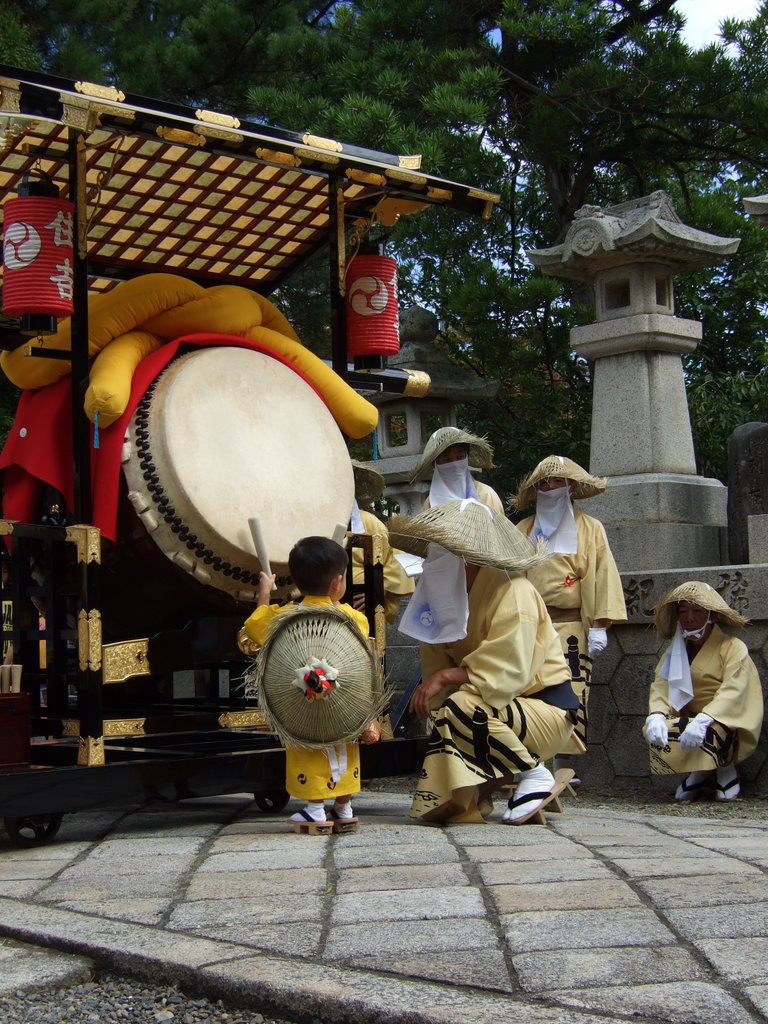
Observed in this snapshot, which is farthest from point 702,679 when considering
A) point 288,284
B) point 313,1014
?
point 288,284

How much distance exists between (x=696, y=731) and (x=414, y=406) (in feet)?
13.9

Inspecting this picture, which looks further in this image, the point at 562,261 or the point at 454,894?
the point at 562,261

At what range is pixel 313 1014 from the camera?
7.35ft

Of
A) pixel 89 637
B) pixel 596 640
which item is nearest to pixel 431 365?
pixel 596 640

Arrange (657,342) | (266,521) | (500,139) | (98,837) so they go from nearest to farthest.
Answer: (98,837), (266,521), (657,342), (500,139)

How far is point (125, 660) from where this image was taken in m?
4.36

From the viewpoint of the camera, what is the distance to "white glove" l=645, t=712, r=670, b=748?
225 inches

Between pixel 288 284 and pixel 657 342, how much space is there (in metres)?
4.33

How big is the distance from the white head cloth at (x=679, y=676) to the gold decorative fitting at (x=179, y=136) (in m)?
3.15

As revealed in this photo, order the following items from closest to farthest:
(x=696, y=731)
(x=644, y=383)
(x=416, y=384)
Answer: (x=416, y=384) < (x=696, y=731) < (x=644, y=383)

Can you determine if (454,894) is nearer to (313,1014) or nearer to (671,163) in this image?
(313,1014)

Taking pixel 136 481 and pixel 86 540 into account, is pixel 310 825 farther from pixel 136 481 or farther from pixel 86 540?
pixel 136 481

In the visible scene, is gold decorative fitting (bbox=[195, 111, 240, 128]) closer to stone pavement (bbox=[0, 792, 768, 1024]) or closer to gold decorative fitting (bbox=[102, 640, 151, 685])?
gold decorative fitting (bbox=[102, 640, 151, 685])

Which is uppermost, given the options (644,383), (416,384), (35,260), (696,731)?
(644,383)
